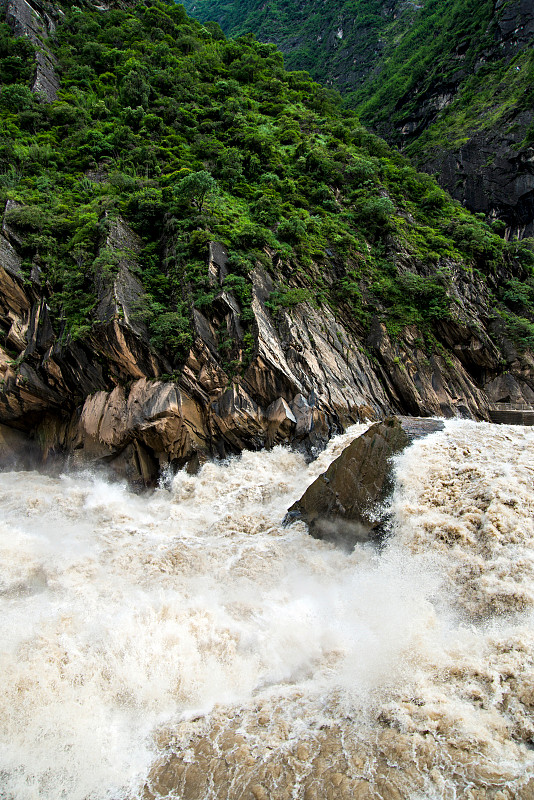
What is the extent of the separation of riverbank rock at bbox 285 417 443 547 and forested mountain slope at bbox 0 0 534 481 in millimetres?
4128

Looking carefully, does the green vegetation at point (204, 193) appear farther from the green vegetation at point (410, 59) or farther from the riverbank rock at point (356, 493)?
the green vegetation at point (410, 59)

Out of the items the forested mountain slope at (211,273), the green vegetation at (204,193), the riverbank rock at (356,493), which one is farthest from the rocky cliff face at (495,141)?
the riverbank rock at (356,493)

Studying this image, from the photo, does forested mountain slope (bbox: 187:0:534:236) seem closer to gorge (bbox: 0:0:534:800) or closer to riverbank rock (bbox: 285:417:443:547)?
gorge (bbox: 0:0:534:800)

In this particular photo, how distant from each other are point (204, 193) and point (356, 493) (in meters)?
19.0

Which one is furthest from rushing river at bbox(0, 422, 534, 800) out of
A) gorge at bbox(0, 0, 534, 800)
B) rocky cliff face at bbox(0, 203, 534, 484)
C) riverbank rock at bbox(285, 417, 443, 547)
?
rocky cliff face at bbox(0, 203, 534, 484)

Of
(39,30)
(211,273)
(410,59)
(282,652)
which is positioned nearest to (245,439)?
(211,273)

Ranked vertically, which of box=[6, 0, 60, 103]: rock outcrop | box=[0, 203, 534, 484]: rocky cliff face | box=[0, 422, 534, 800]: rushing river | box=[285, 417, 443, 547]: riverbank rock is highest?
box=[6, 0, 60, 103]: rock outcrop

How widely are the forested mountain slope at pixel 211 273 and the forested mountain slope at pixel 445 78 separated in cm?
1277

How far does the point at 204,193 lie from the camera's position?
917 inches

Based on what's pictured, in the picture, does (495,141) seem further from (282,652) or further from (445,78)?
(282,652)

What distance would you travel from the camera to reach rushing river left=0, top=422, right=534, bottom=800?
609 cm

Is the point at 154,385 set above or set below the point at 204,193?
below

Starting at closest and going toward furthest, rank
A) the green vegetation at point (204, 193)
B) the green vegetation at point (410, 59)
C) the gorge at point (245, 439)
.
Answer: the gorge at point (245, 439) → the green vegetation at point (204, 193) → the green vegetation at point (410, 59)

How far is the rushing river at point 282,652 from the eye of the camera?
6.09 metres
